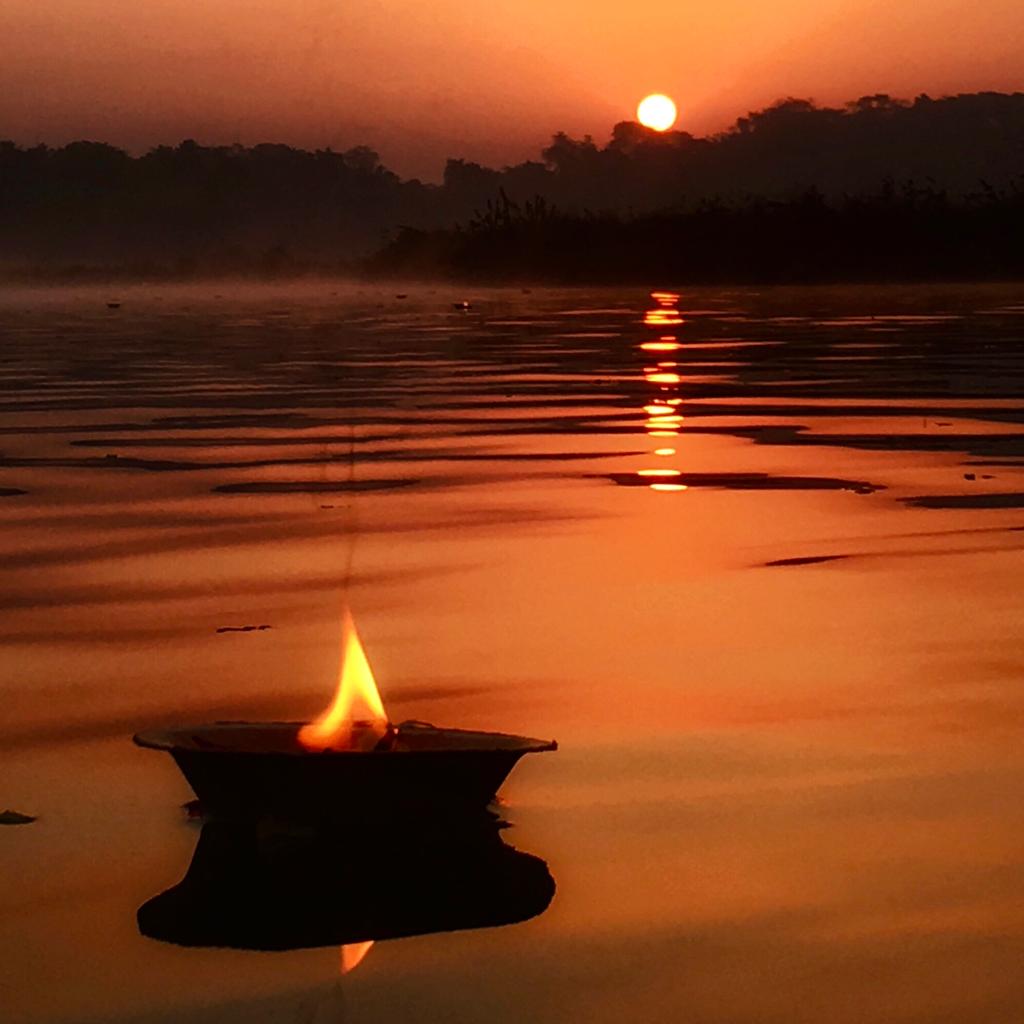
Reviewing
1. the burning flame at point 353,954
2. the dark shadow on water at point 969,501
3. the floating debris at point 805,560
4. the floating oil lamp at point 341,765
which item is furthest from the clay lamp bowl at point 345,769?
the dark shadow on water at point 969,501

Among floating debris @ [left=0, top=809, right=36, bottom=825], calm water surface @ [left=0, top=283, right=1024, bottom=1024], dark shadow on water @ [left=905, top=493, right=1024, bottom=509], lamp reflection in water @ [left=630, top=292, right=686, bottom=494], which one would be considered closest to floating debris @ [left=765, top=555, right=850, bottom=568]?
calm water surface @ [left=0, top=283, right=1024, bottom=1024]

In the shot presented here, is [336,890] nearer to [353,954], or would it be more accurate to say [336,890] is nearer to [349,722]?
[353,954]

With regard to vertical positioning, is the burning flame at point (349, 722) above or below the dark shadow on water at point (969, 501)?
above

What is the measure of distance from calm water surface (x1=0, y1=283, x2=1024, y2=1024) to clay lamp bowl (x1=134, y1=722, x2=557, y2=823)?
0.34m

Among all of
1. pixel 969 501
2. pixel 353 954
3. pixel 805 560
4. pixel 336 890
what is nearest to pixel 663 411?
pixel 969 501

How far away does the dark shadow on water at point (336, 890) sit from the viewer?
4.70 m

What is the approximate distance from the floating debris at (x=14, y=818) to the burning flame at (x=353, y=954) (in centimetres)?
146

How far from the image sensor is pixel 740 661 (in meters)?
7.75

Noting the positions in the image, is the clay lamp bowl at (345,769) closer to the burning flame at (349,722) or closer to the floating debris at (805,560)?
the burning flame at (349,722)

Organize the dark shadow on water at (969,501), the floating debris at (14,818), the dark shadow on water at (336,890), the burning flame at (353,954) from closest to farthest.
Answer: the burning flame at (353,954), the dark shadow on water at (336,890), the floating debris at (14,818), the dark shadow on water at (969,501)

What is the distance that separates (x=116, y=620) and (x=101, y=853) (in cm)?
335

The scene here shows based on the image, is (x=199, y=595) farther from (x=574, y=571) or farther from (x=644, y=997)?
(x=644, y=997)

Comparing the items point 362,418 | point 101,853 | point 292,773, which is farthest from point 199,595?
point 362,418

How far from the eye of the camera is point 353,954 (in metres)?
4.57
